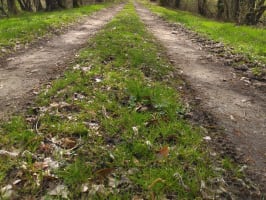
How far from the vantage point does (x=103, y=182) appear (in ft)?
14.5

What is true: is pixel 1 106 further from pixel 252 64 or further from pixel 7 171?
pixel 252 64

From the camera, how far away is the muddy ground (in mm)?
5730

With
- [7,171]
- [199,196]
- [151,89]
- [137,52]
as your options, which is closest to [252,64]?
[137,52]

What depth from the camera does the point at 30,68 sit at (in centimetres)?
986

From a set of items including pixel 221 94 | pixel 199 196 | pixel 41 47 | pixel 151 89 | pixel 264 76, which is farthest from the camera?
pixel 41 47

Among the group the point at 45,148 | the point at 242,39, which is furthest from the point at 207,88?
the point at 242,39

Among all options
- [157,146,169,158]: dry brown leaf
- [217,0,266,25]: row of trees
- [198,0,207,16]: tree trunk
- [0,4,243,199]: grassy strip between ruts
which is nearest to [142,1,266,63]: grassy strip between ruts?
[217,0,266,25]: row of trees

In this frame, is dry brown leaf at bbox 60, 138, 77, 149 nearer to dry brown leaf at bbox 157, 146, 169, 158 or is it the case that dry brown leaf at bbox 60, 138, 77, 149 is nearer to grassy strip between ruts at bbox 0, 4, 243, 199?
grassy strip between ruts at bbox 0, 4, 243, 199

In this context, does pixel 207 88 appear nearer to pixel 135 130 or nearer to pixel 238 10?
pixel 135 130

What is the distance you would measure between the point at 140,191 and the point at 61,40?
1184cm

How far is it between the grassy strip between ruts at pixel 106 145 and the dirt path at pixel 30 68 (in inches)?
23.7

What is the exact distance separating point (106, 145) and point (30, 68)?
18.4 ft

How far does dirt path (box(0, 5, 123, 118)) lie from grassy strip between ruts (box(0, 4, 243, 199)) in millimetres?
602

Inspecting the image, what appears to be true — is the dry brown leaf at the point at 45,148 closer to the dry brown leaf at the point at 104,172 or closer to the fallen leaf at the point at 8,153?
the fallen leaf at the point at 8,153
